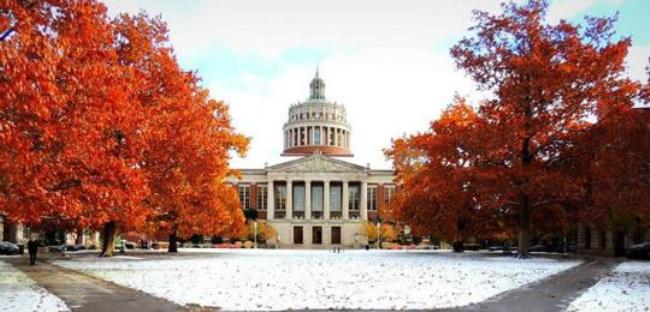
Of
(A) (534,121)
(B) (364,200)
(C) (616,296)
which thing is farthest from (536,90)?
(B) (364,200)

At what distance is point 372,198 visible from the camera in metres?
128

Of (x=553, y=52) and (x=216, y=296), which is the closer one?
(x=216, y=296)

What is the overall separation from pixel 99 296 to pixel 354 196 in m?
111

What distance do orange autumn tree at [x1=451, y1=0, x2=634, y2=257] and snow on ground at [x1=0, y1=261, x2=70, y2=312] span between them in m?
26.9

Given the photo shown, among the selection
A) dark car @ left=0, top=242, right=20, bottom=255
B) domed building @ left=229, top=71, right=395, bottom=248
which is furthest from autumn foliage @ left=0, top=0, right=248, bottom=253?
domed building @ left=229, top=71, right=395, bottom=248

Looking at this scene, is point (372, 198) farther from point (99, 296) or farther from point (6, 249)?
point (99, 296)

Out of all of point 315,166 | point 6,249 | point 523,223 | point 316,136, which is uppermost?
point 316,136

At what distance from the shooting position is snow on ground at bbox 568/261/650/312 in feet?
52.8

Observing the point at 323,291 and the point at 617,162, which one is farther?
the point at 617,162

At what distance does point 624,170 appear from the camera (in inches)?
1139

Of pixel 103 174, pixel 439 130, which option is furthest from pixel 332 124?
pixel 103 174

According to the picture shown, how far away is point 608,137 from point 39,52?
30.2 m

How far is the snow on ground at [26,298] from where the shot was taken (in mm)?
15547

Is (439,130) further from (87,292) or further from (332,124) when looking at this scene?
(332,124)
